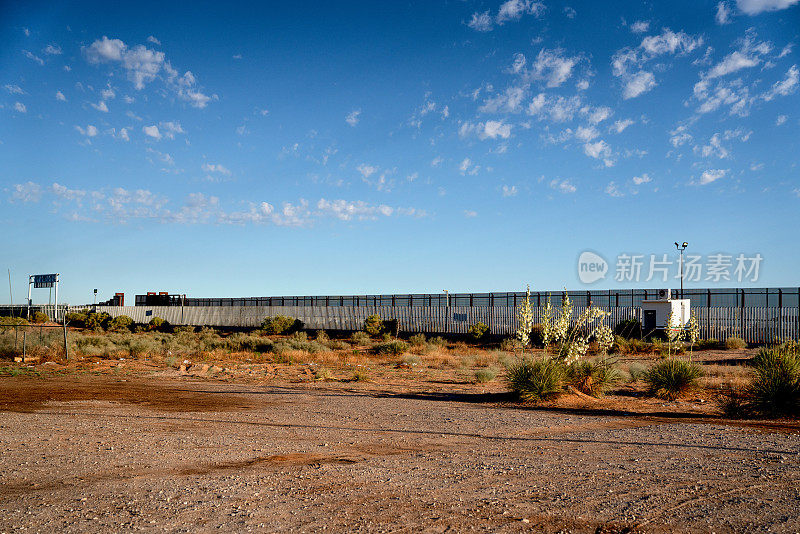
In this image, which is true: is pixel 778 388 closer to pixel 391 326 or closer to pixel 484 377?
pixel 484 377

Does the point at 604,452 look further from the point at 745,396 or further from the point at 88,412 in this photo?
the point at 88,412

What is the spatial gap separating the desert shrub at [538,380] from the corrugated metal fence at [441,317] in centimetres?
1532

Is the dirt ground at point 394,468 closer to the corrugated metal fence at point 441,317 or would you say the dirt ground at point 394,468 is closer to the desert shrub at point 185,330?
the corrugated metal fence at point 441,317

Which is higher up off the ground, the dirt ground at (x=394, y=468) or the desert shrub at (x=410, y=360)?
the dirt ground at (x=394, y=468)

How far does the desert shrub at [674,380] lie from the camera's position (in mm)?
15094

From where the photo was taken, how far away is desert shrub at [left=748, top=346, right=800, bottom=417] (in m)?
11.9

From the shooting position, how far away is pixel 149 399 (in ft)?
50.0

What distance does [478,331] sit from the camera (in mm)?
45125

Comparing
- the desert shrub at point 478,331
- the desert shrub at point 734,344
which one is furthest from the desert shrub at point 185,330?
the desert shrub at point 734,344

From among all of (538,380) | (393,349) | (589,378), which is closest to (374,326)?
(393,349)

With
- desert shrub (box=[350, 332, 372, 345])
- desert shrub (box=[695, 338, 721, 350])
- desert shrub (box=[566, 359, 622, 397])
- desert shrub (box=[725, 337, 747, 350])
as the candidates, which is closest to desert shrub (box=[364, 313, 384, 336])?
desert shrub (box=[350, 332, 372, 345])

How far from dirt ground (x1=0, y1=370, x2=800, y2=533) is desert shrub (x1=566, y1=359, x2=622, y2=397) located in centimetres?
121

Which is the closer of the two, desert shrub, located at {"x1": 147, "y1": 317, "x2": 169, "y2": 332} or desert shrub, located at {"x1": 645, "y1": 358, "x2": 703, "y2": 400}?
desert shrub, located at {"x1": 645, "y1": 358, "x2": 703, "y2": 400}

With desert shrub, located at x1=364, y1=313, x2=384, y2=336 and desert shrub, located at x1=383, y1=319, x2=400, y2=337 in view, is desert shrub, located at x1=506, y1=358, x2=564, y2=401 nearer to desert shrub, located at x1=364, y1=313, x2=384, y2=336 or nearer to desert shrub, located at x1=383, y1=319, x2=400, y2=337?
desert shrub, located at x1=364, y1=313, x2=384, y2=336
